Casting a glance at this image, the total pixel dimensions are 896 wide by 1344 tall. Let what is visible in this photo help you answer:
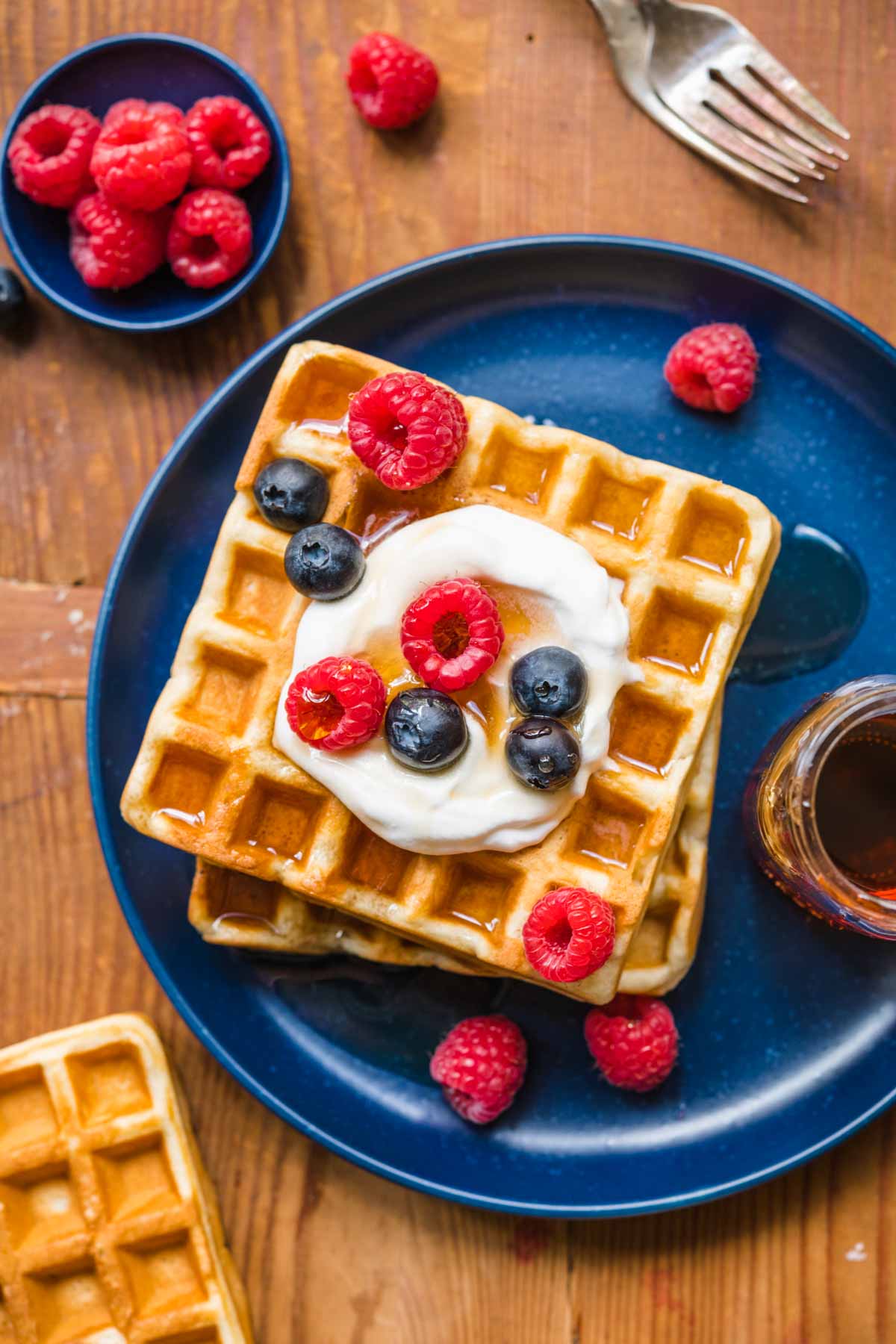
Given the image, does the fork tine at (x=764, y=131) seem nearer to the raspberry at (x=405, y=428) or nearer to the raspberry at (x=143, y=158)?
the raspberry at (x=405, y=428)

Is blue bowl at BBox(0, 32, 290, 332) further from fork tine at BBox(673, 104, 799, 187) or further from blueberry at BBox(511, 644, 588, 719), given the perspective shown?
blueberry at BBox(511, 644, 588, 719)

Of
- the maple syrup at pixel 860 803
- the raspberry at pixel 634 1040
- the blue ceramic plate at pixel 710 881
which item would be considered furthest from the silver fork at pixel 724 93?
the raspberry at pixel 634 1040

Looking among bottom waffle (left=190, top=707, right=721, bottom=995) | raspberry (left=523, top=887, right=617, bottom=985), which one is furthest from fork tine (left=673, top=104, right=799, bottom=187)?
raspberry (left=523, top=887, right=617, bottom=985)

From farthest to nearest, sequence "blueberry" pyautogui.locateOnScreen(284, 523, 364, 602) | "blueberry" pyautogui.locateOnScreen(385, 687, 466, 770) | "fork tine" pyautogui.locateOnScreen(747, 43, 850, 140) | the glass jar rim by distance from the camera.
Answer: "fork tine" pyautogui.locateOnScreen(747, 43, 850, 140)
the glass jar rim
"blueberry" pyautogui.locateOnScreen(284, 523, 364, 602)
"blueberry" pyautogui.locateOnScreen(385, 687, 466, 770)

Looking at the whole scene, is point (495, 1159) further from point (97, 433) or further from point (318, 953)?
point (97, 433)

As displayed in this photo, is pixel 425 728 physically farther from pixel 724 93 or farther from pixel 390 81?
pixel 724 93

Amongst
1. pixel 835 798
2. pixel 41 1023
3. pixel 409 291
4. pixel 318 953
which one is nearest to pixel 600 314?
pixel 409 291

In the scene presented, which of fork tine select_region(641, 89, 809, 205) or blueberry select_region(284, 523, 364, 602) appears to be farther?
fork tine select_region(641, 89, 809, 205)
